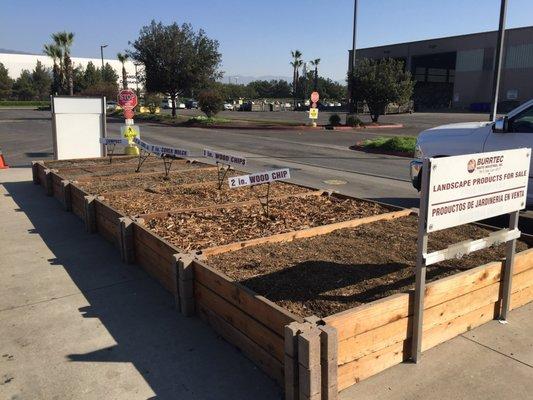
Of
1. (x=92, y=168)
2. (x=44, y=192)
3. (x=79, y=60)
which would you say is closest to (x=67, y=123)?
(x=92, y=168)

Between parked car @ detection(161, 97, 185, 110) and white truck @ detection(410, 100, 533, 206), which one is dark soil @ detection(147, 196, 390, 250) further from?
parked car @ detection(161, 97, 185, 110)

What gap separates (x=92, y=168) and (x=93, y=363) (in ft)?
28.6

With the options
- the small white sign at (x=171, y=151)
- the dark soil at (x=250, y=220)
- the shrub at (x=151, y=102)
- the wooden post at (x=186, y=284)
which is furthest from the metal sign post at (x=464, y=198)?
the shrub at (x=151, y=102)

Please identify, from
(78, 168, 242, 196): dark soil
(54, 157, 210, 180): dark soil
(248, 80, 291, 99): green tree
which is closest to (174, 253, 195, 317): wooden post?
(78, 168, 242, 196): dark soil

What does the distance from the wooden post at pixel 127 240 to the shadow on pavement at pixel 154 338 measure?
116mm

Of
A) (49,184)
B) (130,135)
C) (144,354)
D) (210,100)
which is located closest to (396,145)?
(130,135)

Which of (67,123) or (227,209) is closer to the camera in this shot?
(227,209)

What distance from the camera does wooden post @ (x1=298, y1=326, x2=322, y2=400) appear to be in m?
3.01

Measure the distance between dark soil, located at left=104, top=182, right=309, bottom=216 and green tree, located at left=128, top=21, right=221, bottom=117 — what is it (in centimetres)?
3636

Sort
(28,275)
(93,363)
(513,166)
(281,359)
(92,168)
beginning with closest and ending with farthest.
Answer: (281,359) < (93,363) < (513,166) < (28,275) < (92,168)

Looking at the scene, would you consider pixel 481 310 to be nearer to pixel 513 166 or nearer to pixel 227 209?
pixel 513 166

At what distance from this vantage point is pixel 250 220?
269 inches

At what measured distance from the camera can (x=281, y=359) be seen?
3.42 metres

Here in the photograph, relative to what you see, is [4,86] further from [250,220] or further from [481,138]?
[481,138]
